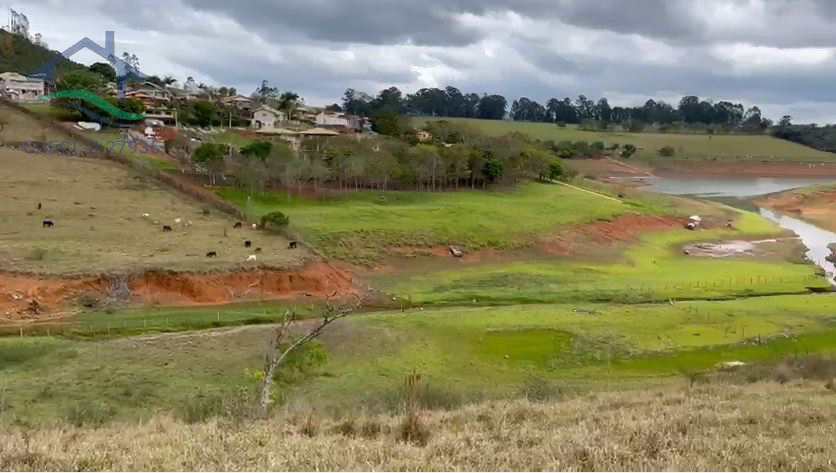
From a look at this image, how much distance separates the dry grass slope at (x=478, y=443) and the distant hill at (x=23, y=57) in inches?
5034

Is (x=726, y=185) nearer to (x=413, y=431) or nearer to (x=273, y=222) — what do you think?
(x=273, y=222)

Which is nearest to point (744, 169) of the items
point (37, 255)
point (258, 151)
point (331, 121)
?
point (331, 121)

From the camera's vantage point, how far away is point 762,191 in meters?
112

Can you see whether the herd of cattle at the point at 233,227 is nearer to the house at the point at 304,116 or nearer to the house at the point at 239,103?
the house at the point at 239,103

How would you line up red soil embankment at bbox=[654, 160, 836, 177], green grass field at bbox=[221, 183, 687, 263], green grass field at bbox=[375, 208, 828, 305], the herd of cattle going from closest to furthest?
the herd of cattle, green grass field at bbox=[375, 208, 828, 305], green grass field at bbox=[221, 183, 687, 263], red soil embankment at bbox=[654, 160, 836, 177]

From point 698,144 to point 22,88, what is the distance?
13372 centimetres

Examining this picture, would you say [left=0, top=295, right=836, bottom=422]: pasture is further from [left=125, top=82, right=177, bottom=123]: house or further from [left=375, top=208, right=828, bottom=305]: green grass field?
[left=125, top=82, right=177, bottom=123]: house

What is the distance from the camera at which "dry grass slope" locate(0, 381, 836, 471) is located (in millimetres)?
8812

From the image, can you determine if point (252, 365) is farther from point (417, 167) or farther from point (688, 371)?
point (417, 167)

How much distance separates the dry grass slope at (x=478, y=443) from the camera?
8812 mm

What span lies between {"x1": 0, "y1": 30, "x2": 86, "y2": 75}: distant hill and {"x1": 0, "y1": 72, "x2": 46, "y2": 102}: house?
1933 cm

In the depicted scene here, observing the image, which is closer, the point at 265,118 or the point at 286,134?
the point at 286,134

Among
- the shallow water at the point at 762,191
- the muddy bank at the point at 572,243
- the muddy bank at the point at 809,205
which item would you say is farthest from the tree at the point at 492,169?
the muddy bank at the point at 809,205

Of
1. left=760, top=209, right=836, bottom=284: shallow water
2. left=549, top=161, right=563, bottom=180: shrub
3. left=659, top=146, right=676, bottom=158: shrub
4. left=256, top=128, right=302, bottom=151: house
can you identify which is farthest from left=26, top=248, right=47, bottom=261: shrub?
left=659, top=146, right=676, bottom=158: shrub
